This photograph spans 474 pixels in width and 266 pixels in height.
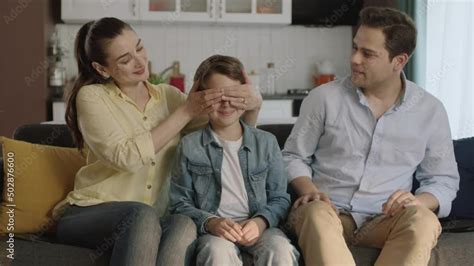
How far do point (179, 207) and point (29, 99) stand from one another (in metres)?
3.00

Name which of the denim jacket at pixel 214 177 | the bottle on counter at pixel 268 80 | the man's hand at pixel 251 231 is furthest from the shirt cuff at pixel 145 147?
the bottle on counter at pixel 268 80

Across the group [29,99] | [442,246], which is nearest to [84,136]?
[442,246]

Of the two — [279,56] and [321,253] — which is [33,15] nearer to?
[279,56]

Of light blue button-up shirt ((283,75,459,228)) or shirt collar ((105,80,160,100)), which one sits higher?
shirt collar ((105,80,160,100))

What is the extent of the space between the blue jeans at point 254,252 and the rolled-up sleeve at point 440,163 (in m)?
0.56

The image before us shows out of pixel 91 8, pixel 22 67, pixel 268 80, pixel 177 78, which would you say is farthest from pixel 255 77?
pixel 22 67

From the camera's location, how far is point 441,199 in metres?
1.97

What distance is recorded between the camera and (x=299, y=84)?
533cm

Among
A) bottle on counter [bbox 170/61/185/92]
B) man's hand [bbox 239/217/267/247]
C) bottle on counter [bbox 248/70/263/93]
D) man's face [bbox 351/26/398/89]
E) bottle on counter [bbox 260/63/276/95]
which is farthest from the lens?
bottle on counter [bbox 260/63/276/95]

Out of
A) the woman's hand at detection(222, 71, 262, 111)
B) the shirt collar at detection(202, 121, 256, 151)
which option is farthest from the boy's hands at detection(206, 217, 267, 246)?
the woman's hand at detection(222, 71, 262, 111)

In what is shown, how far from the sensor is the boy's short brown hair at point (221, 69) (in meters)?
1.93

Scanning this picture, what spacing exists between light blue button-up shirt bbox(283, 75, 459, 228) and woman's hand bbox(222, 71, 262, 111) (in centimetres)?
22

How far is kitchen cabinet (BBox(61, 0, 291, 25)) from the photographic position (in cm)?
467

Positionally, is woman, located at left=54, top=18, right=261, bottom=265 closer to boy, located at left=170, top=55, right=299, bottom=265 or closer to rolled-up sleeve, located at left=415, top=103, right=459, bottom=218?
boy, located at left=170, top=55, right=299, bottom=265
